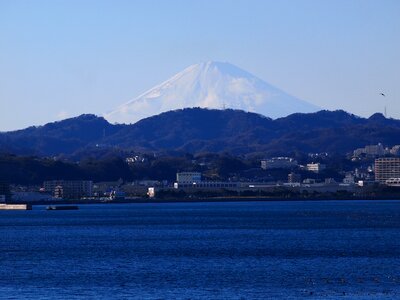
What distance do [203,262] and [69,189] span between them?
11402 cm

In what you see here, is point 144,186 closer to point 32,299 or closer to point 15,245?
point 15,245

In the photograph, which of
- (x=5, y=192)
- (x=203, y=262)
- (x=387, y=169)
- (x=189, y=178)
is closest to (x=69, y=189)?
(x=5, y=192)

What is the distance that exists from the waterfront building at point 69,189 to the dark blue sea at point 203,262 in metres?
81.7

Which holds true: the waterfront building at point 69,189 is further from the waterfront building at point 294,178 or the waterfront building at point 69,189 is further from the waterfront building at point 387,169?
the waterfront building at point 387,169

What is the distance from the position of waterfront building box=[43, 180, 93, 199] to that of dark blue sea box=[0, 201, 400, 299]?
8173 cm

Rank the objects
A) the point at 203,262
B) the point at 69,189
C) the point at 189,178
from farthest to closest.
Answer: the point at 189,178, the point at 69,189, the point at 203,262

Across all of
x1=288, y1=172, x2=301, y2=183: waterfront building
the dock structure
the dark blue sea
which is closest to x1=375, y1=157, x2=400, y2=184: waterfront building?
x1=288, y1=172, x2=301, y2=183: waterfront building

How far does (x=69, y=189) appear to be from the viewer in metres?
157

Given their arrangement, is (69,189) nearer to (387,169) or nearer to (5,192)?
(5,192)

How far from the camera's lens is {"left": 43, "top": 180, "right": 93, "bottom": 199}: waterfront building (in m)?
155

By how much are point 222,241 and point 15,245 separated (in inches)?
386

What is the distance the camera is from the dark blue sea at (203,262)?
34.9m

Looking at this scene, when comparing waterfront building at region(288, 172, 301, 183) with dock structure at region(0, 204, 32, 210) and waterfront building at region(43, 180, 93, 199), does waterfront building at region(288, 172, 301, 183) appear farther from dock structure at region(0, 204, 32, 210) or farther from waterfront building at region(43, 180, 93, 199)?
dock structure at region(0, 204, 32, 210)

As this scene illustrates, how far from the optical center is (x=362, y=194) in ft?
511
